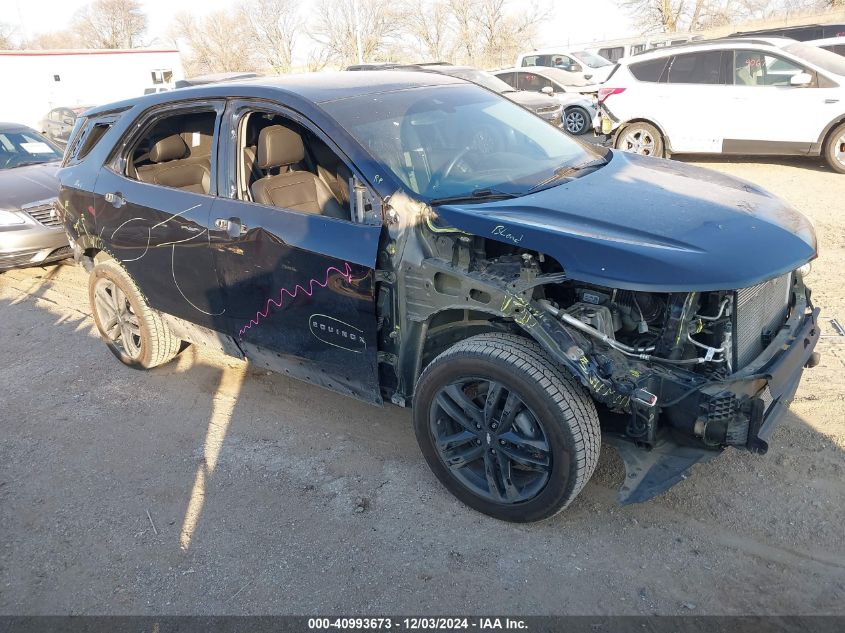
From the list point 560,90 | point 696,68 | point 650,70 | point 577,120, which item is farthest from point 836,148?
point 560,90

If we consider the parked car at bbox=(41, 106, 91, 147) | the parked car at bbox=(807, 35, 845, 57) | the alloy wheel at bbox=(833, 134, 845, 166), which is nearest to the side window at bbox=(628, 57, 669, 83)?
the alloy wheel at bbox=(833, 134, 845, 166)

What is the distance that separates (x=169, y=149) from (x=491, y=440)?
3.12 metres

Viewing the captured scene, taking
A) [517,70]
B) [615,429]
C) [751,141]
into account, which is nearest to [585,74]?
[517,70]

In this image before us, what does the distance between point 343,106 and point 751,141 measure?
7714mm

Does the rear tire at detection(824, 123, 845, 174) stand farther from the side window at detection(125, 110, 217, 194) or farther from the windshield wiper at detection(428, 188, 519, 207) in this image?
the side window at detection(125, 110, 217, 194)

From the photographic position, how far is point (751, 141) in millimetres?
9109

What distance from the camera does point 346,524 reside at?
122 inches

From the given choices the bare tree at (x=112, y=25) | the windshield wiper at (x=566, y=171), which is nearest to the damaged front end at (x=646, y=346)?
the windshield wiper at (x=566, y=171)

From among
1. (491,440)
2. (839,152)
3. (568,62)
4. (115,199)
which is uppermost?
(115,199)

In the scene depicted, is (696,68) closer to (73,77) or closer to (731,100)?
(731,100)

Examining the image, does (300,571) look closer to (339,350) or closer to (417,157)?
(339,350)

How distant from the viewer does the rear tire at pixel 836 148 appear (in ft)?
28.3

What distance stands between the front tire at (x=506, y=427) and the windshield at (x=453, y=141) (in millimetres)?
857

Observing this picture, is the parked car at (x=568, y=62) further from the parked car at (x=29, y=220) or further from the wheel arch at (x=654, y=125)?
the parked car at (x=29, y=220)
